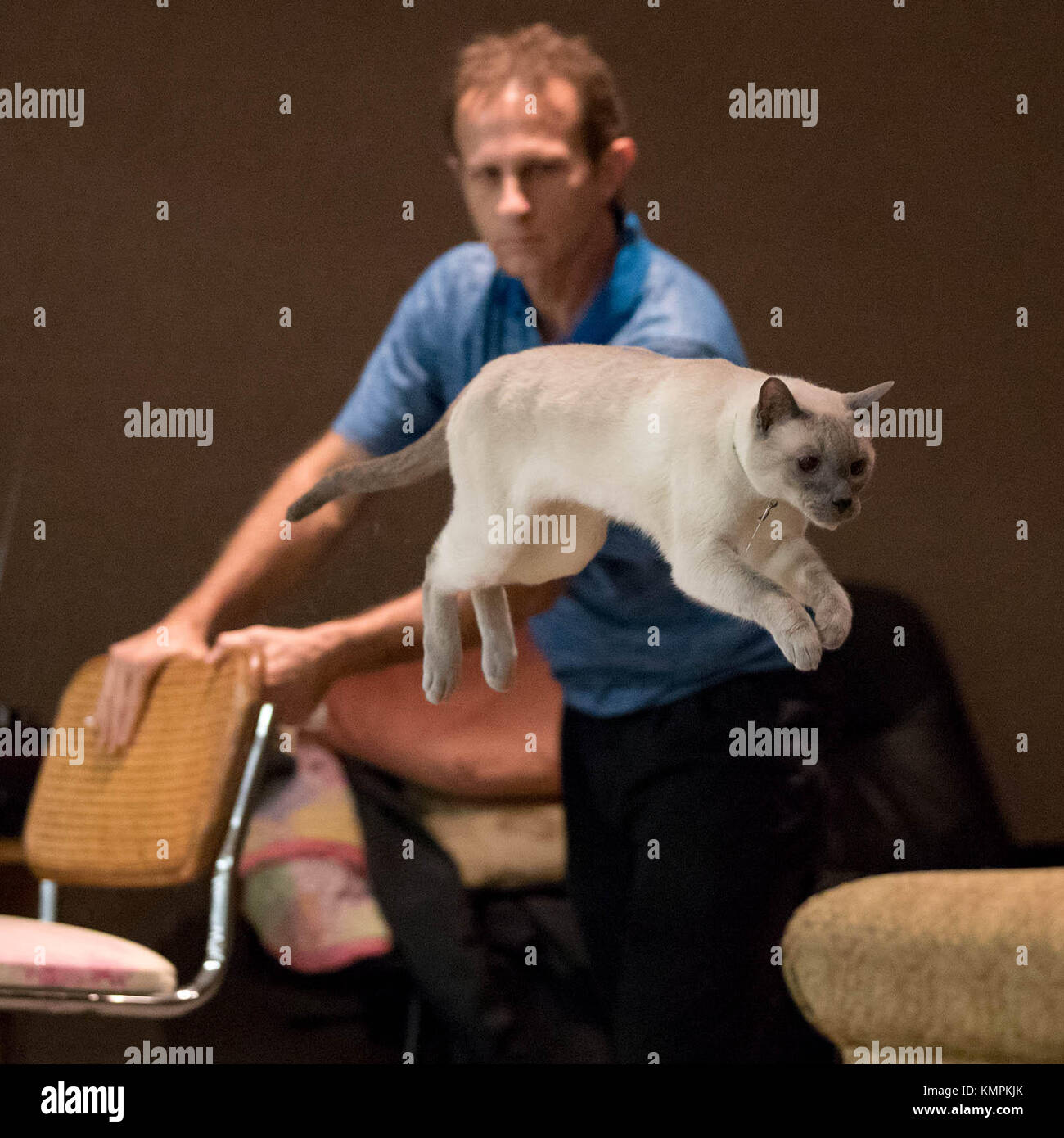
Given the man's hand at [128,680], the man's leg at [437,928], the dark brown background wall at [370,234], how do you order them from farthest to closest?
the dark brown background wall at [370,234] < the man's leg at [437,928] < the man's hand at [128,680]

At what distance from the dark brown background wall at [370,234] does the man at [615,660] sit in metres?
0.82

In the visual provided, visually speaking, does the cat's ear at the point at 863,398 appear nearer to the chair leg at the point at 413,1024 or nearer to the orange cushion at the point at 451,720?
the orange cushion at the point at 451,720

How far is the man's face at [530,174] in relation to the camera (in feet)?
3.12

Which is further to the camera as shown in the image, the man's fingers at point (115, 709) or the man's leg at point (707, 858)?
the man's fingers at point (115, 709)

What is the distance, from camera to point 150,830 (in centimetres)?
184

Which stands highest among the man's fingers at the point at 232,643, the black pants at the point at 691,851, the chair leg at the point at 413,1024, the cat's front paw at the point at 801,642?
the man's fingers at the point at 232,643

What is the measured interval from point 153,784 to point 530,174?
1.22 metres

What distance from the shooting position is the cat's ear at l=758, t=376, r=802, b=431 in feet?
1.63

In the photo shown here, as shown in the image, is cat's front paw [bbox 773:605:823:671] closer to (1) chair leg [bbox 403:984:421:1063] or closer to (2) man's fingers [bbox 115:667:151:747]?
(2) man's fingers [bbox 115:667:151:747]

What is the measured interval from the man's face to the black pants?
0.65 meters

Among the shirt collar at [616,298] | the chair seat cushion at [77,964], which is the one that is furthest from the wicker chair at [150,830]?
the shirt collar at [616,298]

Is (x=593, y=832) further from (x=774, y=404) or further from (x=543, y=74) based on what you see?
(x=774, y=404)

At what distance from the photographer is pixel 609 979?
190cm

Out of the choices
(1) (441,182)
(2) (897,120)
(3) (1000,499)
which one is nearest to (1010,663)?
(3) (1000,499)
